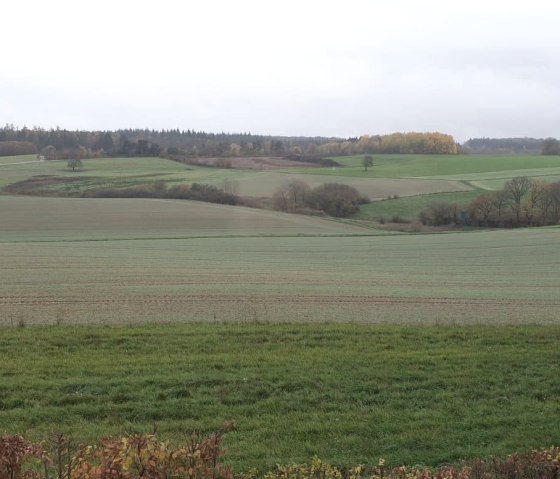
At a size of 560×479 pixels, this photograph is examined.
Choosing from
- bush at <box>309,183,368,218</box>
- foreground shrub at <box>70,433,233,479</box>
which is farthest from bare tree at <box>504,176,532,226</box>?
foreground shrub at <box>70,433,233,479</box>

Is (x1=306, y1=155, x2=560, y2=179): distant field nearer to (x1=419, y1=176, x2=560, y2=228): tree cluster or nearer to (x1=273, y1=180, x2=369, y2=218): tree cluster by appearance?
(x1=273, y1=180, x2=369, y2=218): tree cluster

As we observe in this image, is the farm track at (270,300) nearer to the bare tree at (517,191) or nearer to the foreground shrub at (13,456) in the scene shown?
the foreground shrub at (13,456)

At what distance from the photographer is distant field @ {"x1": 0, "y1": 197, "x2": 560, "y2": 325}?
17734 millimetres

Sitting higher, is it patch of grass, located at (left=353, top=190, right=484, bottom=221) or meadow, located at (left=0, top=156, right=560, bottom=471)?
patch of grass, located at (left=353, top=190, right=484, bottom=221)

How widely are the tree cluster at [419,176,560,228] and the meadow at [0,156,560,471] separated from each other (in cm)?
3751

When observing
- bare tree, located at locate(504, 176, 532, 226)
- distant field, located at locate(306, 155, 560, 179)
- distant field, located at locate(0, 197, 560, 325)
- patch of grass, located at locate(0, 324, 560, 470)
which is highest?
distant field, located at locate(306, 155, 560, 179)

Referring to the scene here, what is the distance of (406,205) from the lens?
74.2 metres

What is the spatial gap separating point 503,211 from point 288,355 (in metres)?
65.1

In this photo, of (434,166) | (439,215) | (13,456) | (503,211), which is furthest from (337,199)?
(13,456)

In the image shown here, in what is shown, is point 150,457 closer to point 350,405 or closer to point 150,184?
point 350,405

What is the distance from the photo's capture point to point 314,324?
48.4 ft

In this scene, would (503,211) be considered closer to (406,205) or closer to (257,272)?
(406,205)

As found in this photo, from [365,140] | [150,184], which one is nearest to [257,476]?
[150,184]

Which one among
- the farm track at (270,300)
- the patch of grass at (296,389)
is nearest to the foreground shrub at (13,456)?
the patch of grass at (296,389)
